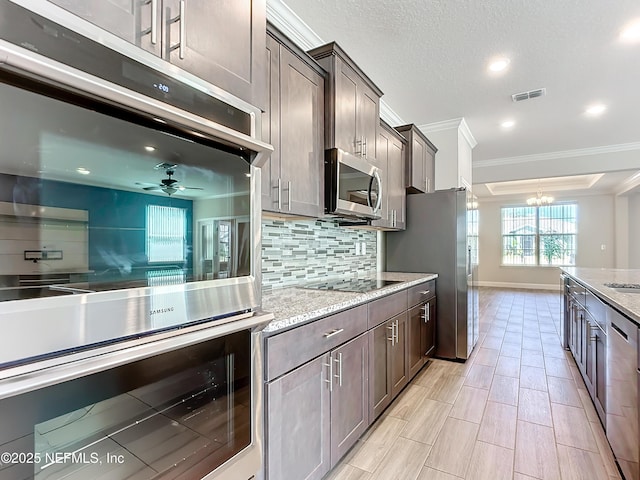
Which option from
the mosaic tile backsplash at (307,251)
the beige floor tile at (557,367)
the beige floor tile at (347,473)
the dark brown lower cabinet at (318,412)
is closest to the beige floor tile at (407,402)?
the dark brown lower cabinet at (318,412)

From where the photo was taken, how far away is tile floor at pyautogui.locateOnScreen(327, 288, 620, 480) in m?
1.75

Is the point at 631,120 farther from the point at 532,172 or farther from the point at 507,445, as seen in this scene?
the point at 507,445

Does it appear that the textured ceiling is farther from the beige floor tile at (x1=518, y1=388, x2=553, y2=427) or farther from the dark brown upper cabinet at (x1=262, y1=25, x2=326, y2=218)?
the beige floor tile at (x1=518, y1=388, x2=553, y2=427)

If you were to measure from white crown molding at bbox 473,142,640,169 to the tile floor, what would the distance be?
139 inches

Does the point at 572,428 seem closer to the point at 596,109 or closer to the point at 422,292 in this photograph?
the point at 422,292

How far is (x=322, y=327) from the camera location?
5.17 feet

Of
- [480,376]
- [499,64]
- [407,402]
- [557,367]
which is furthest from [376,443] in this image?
[499,64]

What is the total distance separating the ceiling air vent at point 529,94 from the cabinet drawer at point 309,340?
3075 millimetres

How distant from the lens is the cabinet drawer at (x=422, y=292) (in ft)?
9.25

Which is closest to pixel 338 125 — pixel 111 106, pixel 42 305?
pixel 111 106

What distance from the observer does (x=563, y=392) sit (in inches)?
105

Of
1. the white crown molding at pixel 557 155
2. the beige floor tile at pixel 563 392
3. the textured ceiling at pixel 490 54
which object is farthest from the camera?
the white crown molding at pixel 557 155

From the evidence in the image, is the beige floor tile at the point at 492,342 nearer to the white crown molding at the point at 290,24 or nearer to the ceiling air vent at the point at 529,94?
the ceiling air vent at the point at 529,94

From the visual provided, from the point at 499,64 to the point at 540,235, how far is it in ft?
25.0
